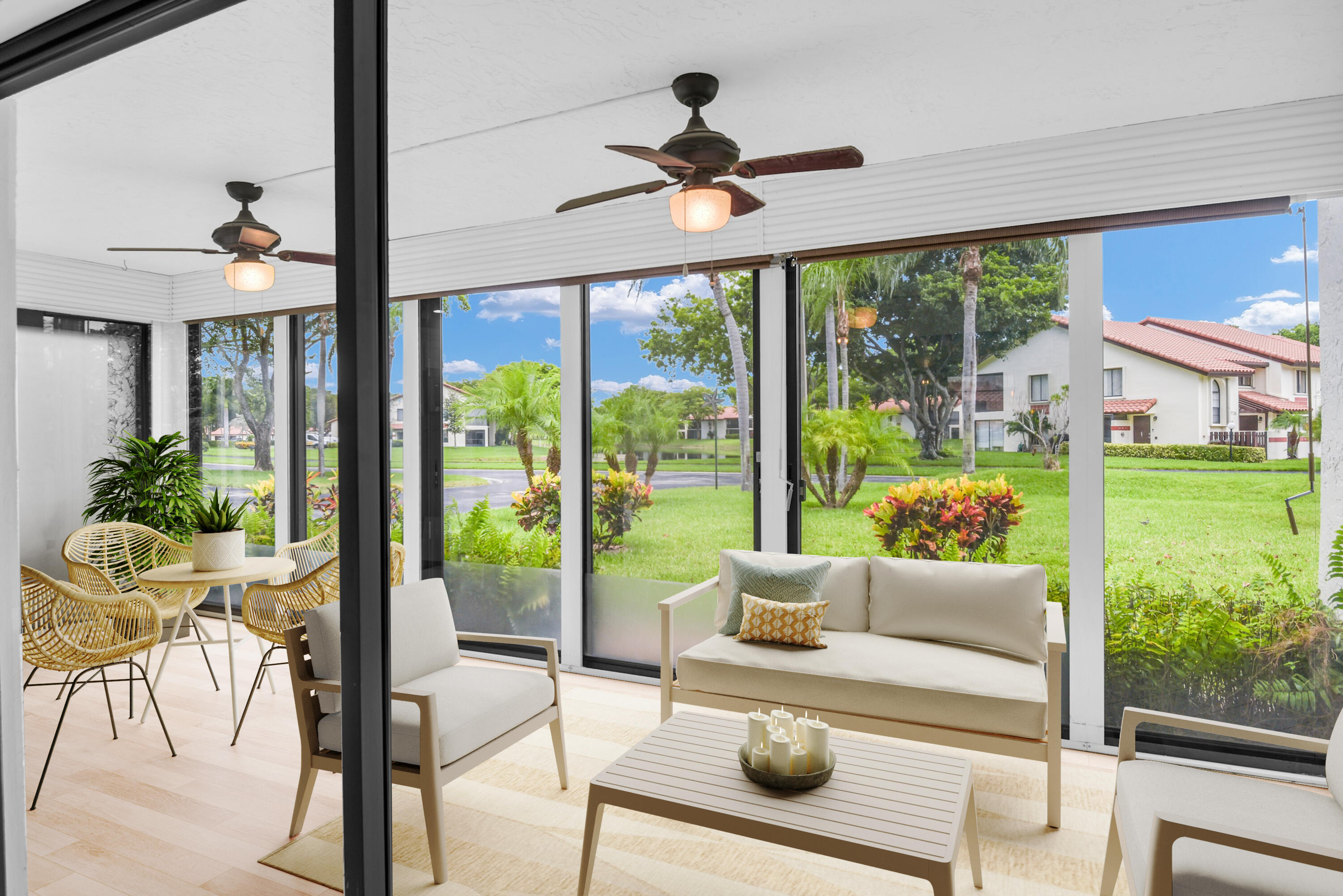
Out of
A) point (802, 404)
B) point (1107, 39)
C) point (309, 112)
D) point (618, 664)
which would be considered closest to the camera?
point (1107, 39)

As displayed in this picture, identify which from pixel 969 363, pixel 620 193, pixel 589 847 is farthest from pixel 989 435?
pixel 589 847

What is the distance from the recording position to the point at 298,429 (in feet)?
17.0

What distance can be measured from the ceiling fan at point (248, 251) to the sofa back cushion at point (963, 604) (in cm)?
290

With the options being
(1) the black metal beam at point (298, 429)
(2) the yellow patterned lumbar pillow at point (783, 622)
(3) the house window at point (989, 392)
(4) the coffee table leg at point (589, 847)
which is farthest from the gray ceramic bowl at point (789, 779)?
(1) the black metal beam at point (298, 429)

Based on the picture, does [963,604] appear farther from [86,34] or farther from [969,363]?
[86,34]

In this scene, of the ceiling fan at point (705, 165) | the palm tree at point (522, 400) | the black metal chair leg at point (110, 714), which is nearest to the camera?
the ceiling fan at point (705, 165)

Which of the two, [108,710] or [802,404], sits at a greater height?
[802,404]

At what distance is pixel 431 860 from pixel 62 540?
15.0 ft

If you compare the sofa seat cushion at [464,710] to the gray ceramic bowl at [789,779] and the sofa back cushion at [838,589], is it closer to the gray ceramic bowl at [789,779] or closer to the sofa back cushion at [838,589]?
the gray ceramic bowl at [789,779]

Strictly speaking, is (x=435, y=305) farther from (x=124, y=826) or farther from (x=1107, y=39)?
(x=1107, y=39)

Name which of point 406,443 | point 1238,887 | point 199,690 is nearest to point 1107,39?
point 1238,887

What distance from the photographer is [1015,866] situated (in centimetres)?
233

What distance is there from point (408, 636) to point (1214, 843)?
92.3 inches

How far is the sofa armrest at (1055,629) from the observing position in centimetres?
262
